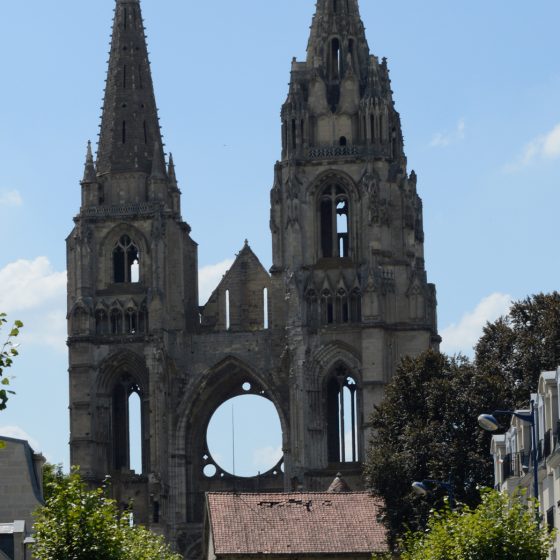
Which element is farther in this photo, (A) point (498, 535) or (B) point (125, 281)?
(B) point (125, 281)

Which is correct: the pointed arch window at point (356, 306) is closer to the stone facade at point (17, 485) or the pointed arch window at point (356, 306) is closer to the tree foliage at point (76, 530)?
the stone facade at point (17, 485)

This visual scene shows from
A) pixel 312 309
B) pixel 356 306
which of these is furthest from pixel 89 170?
pixel 356 306

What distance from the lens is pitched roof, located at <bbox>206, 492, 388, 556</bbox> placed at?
87500 millimetres

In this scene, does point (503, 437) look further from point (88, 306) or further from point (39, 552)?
point (88, 306)

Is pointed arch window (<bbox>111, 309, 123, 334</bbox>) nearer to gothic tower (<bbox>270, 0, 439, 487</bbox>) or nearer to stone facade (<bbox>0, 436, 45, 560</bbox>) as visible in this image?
gothic tower (<bbox>270, 0, 439, 487</bbox>)

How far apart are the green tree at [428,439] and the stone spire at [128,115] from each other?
35.9m

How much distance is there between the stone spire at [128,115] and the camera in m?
127

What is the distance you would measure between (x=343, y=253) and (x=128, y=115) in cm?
1328

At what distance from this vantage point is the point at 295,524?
3509 inches

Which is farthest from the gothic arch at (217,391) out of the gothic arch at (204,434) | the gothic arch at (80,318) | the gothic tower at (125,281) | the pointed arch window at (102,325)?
the gothic arch at (80,318)

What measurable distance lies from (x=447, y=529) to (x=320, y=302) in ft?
217

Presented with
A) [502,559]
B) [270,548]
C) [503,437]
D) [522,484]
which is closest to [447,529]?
[502,559]

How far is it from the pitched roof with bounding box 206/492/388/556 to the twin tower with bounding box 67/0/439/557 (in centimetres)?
2518

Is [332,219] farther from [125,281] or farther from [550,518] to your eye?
[550,518]
